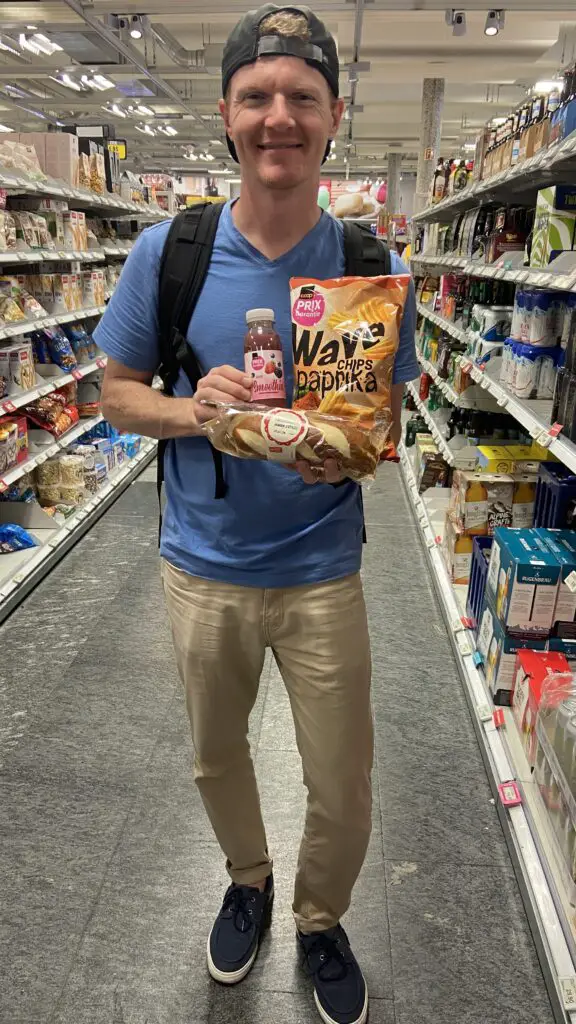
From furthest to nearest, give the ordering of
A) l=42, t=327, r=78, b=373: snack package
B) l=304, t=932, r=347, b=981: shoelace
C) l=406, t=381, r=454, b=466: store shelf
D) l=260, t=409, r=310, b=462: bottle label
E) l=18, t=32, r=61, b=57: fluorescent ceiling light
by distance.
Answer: l=18, t=32, r=61, b=57: fluorescent ceiling light, l=42, t=327, r=78, b=373: snack package, l=406, t=381, r=454, b=466: store shelf, l=304, t=932, r=347, b=981: shoelace, l=260, t=409, r=310, b=462: bottle label

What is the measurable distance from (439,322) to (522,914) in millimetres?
3389

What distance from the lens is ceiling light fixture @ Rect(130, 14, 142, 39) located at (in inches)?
247

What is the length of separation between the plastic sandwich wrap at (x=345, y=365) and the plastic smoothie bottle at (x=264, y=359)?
1.0 inches

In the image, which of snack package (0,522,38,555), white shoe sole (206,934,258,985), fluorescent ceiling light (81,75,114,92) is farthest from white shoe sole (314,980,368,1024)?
fluorescent ceiling light (81,75,114,92)

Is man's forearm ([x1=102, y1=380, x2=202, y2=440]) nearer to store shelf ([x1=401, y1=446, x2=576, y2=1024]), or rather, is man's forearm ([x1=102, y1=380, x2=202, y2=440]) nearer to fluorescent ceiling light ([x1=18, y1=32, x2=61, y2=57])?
store shelf ([x1=401, y1=446, x2=576, y2=1024])

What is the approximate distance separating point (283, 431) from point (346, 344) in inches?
7.6

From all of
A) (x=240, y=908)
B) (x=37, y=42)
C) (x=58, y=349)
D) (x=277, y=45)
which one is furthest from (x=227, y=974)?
(x=37, y=42)

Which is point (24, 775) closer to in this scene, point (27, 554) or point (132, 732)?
point (132, 732)

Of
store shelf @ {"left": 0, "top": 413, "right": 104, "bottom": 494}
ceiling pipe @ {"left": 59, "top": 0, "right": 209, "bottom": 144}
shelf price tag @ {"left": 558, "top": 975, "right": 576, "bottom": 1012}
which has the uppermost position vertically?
ceiling pipe @ {"left": 59, "top": 0, "right": 209, "bottom": 144}

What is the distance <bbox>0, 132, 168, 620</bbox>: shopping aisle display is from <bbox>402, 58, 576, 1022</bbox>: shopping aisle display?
2060 mm

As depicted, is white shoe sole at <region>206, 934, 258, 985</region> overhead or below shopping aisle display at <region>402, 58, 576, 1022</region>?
below

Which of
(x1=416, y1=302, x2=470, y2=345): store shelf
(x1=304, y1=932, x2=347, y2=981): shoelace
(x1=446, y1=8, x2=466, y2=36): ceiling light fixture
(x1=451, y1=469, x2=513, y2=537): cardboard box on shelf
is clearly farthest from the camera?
(x1=446, y1=8, x2=466, y2=36): ceiling light fixture

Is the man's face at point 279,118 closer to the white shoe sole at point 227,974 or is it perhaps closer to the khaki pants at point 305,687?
the khaki pants at point 305,687

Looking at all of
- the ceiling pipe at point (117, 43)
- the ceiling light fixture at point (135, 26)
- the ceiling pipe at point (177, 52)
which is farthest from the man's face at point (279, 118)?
the ceiling pipe at point (177, 52)
